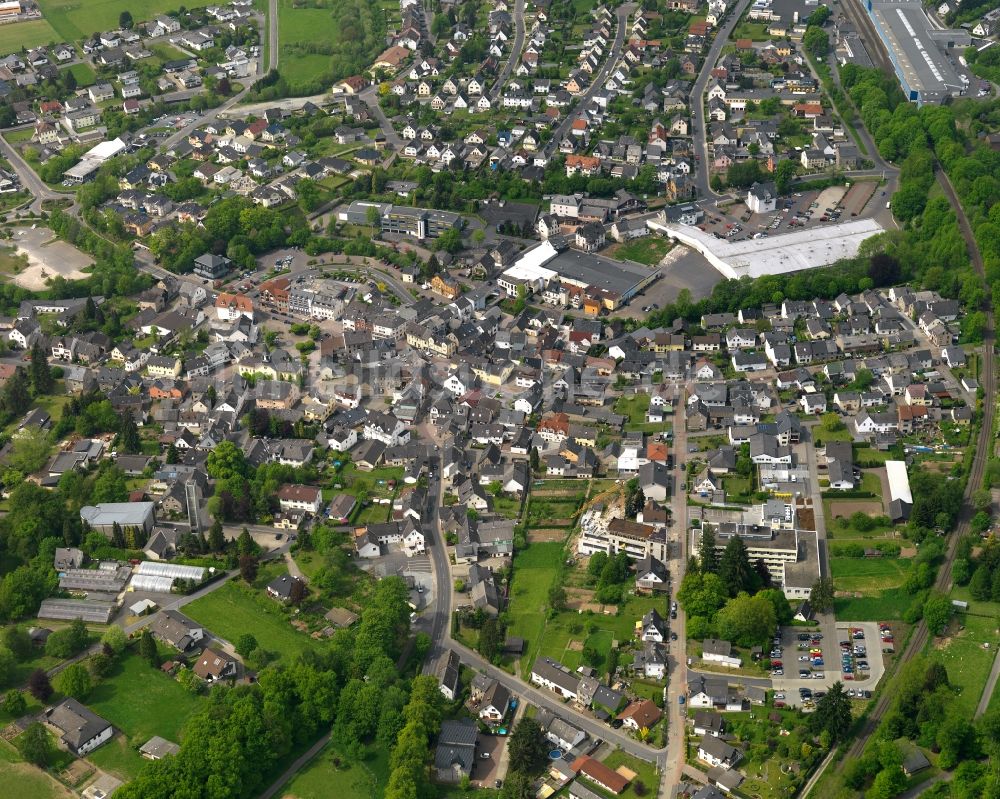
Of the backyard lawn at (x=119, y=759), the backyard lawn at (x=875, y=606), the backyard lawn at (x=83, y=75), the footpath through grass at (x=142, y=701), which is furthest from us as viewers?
the backyard lawn at (x=83, y=75)

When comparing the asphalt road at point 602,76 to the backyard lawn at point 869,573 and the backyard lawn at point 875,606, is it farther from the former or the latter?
the backyard lawn at point 875,606

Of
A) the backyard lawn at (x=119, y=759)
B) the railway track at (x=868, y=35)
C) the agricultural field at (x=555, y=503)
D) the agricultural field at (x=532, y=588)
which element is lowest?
the backyard lawn at (x=119, y=759)

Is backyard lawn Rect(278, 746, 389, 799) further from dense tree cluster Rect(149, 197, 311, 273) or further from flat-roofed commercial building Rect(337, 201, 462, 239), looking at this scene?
flat-roofed commercial building Rect(337, 201, 462, 239)

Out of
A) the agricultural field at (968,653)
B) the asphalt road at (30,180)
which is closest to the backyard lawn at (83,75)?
the asphalt road at (30,180)

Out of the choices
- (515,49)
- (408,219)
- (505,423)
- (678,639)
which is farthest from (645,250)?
(515,49)

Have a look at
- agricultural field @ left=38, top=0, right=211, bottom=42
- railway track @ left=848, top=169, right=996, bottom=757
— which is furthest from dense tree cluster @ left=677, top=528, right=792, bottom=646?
agricultural field @ left=38, top=0, right=211, bottom=42

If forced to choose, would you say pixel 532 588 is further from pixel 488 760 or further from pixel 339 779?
pixel 339 779
